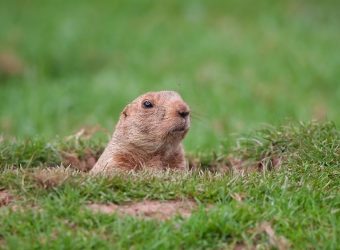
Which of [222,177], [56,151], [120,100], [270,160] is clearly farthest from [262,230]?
[120,100]

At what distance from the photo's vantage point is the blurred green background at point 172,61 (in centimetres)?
1036

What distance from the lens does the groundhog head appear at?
5.84 metres

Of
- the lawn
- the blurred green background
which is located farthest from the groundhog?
the blurred green background

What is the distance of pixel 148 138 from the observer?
239 inches

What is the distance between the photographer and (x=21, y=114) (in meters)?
10.4

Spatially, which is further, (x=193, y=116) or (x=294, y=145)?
(x=193, y=116)

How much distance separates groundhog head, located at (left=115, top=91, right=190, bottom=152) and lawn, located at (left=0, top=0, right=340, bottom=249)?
Result: 0.39 meters

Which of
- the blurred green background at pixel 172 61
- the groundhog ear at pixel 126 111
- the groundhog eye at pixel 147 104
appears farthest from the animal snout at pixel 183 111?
the blurred green background at pixel 172 61

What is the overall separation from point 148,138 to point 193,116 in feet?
6.63

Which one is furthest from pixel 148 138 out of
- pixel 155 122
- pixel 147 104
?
pixel 147 104

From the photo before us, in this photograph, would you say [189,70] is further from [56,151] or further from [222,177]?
[222,177]

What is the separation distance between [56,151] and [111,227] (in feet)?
6.68

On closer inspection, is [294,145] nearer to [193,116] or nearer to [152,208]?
[152,208]

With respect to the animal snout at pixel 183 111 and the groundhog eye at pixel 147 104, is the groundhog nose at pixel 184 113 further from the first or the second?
the groundhog eye at pixel 147 104
